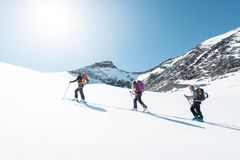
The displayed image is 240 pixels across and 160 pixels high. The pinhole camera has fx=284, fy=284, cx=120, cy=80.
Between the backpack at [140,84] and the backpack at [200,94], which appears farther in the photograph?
the backpack at [140,84]

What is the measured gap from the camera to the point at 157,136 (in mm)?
8641

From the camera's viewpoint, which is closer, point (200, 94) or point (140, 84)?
point (200, 94)

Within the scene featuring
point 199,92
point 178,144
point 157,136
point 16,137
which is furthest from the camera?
point 199,92

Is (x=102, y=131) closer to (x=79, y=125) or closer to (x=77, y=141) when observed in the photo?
(x=79, y=125)

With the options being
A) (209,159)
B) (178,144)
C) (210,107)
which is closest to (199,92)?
(210,107)

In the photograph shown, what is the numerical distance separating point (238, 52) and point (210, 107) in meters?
147

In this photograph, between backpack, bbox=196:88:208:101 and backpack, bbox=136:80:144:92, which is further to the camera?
backpack, bbox=136:80:144:92

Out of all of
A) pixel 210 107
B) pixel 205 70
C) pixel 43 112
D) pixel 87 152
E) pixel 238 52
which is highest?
pixel 238 52

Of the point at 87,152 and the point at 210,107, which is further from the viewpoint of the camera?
the point at 210,107

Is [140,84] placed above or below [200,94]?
above

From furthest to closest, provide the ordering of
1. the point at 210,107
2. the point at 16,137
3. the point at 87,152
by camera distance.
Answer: the point at 210,107 < the point at 16,137 < the point at 87,152

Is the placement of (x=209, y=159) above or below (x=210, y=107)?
below

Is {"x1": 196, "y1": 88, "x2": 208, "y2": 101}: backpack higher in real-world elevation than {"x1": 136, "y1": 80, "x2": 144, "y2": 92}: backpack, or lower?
lower

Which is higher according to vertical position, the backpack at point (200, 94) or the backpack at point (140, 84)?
Answer: the backpack at point (140, 84)
